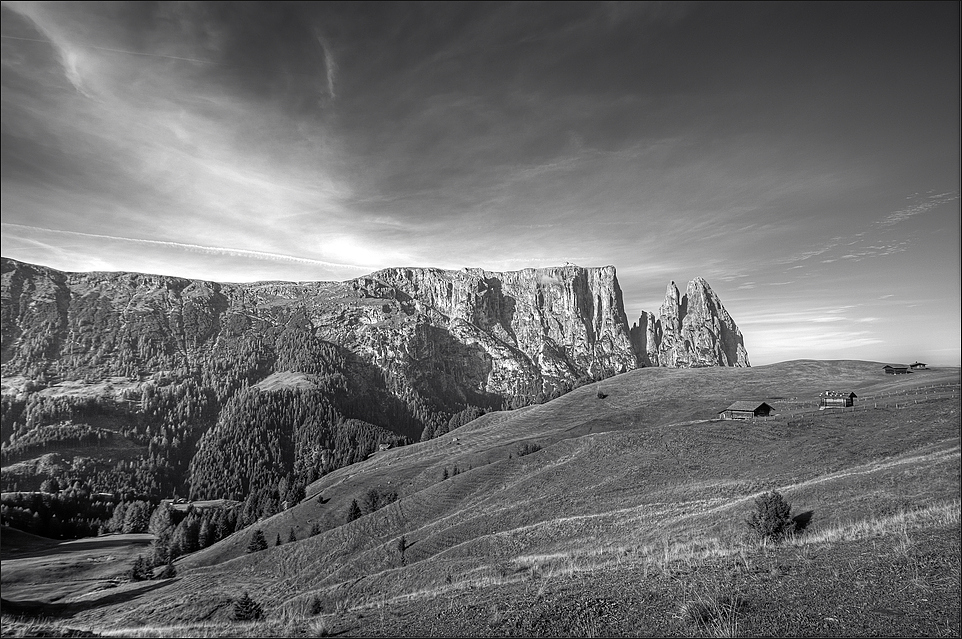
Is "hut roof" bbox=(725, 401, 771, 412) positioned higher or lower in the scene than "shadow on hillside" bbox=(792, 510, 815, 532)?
lower

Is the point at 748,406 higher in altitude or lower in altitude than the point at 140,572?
higher

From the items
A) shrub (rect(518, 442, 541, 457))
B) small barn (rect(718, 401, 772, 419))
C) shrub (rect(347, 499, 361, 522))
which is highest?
small barn (rect(718, 401, 772, 419))

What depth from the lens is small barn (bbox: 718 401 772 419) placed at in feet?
226

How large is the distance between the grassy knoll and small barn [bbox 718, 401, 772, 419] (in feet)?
11.0

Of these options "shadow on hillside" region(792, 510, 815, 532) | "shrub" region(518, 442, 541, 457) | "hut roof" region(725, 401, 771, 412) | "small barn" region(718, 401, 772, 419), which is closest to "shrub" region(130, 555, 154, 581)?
"shadow on hillside" region(792, 510, 815, 532)

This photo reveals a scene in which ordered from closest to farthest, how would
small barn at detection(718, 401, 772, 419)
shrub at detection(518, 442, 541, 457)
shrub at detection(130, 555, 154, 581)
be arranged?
shrub at detection(130, 555, 154, 581), small barn at detection(718, 401, 772, 419), shrub at detection(518, 442, 541, 457)

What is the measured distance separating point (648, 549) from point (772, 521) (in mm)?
5396

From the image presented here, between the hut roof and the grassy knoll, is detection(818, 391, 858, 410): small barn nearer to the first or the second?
the grassy knoll

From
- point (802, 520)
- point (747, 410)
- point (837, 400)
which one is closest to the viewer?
point (802, 520)

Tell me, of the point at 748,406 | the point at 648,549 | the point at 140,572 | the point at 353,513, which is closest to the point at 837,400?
the point at 748,406

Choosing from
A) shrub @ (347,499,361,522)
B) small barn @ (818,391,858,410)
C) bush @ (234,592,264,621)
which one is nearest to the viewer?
bush @ (234,592,264,621)

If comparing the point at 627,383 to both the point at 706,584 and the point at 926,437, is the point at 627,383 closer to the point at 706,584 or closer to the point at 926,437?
the point at 926,437

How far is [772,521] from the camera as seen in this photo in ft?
63.4

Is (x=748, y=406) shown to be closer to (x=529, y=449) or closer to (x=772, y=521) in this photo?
(x=529, y=449)
